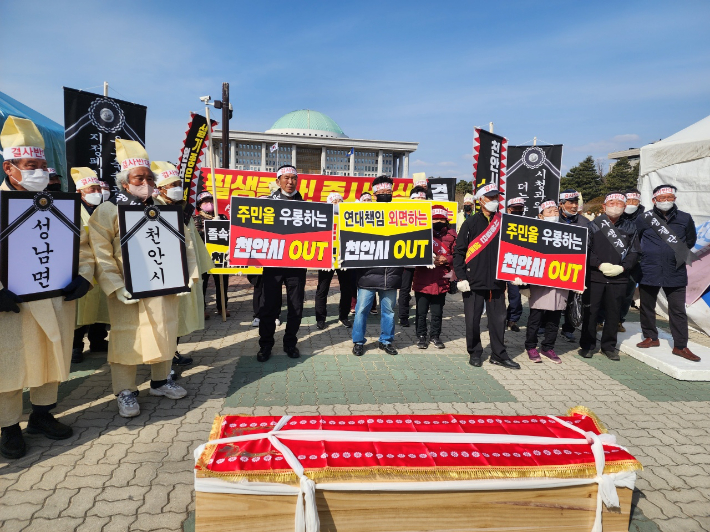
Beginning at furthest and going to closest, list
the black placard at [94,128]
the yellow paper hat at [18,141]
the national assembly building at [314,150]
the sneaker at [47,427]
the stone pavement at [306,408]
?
the national assembly building at [314,150], the black placard at [94,128], the sneaker at [47,427], the yellow paper hat at [18,141], the stone pavement at [306,408]

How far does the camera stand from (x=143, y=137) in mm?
6965

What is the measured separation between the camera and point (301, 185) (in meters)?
11.3

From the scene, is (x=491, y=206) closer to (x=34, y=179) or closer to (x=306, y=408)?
(x=306, y=408)

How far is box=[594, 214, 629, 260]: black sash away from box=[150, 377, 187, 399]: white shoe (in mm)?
5546

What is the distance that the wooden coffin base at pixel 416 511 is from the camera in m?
2.09

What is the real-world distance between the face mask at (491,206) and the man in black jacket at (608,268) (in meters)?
1.52

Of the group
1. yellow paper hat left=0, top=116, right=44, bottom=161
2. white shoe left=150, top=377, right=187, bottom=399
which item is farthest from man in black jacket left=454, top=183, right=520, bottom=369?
yellow paper hat left=0, top=116, right=44, bottom=161

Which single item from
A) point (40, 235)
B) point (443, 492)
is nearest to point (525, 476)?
point (443, 492)

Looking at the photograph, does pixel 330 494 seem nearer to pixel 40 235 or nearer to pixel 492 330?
pixel 40 235

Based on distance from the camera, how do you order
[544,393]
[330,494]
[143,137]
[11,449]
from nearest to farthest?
1. [330,494]
2. [11,449]
3. [544,393]
4. [143,137]

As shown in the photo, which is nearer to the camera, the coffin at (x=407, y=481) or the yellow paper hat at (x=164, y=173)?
the coffin at (x=407, y=481)

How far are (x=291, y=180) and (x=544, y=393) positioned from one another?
3.91m

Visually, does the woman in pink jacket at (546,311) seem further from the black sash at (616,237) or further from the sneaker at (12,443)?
the sneaker at (12,443)

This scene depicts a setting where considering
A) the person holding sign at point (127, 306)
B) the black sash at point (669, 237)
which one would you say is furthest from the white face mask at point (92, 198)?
the black sash at point (669, 237)
